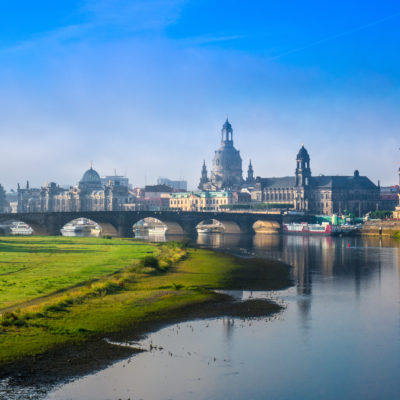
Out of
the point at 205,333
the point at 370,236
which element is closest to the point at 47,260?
the point at 205,333

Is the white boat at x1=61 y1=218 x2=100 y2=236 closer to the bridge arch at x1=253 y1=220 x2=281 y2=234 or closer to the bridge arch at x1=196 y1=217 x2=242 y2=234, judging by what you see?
the bridge arch at x1=196 y1=217 x2=242 y2=234

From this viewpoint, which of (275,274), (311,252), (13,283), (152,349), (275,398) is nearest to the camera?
(275,398)

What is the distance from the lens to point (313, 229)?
146 metres

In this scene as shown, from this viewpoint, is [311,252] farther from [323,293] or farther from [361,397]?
[361,397]

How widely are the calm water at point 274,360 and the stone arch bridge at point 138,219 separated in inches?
3148

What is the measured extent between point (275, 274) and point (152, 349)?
3136cm

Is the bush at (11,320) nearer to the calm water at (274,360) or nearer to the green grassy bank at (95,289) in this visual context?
the green grassy bank at (95,289)

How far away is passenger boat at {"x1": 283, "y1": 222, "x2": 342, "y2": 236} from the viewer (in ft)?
456

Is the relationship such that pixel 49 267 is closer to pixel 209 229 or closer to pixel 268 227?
pixel 209 229

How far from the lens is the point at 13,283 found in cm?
4175

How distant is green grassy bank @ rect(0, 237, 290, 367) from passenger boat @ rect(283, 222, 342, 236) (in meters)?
72.8

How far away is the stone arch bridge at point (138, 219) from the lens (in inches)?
4481

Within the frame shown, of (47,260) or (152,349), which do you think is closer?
(152,349)

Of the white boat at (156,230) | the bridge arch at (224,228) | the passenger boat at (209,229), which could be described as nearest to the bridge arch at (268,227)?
the bridge arch at (224,228)
